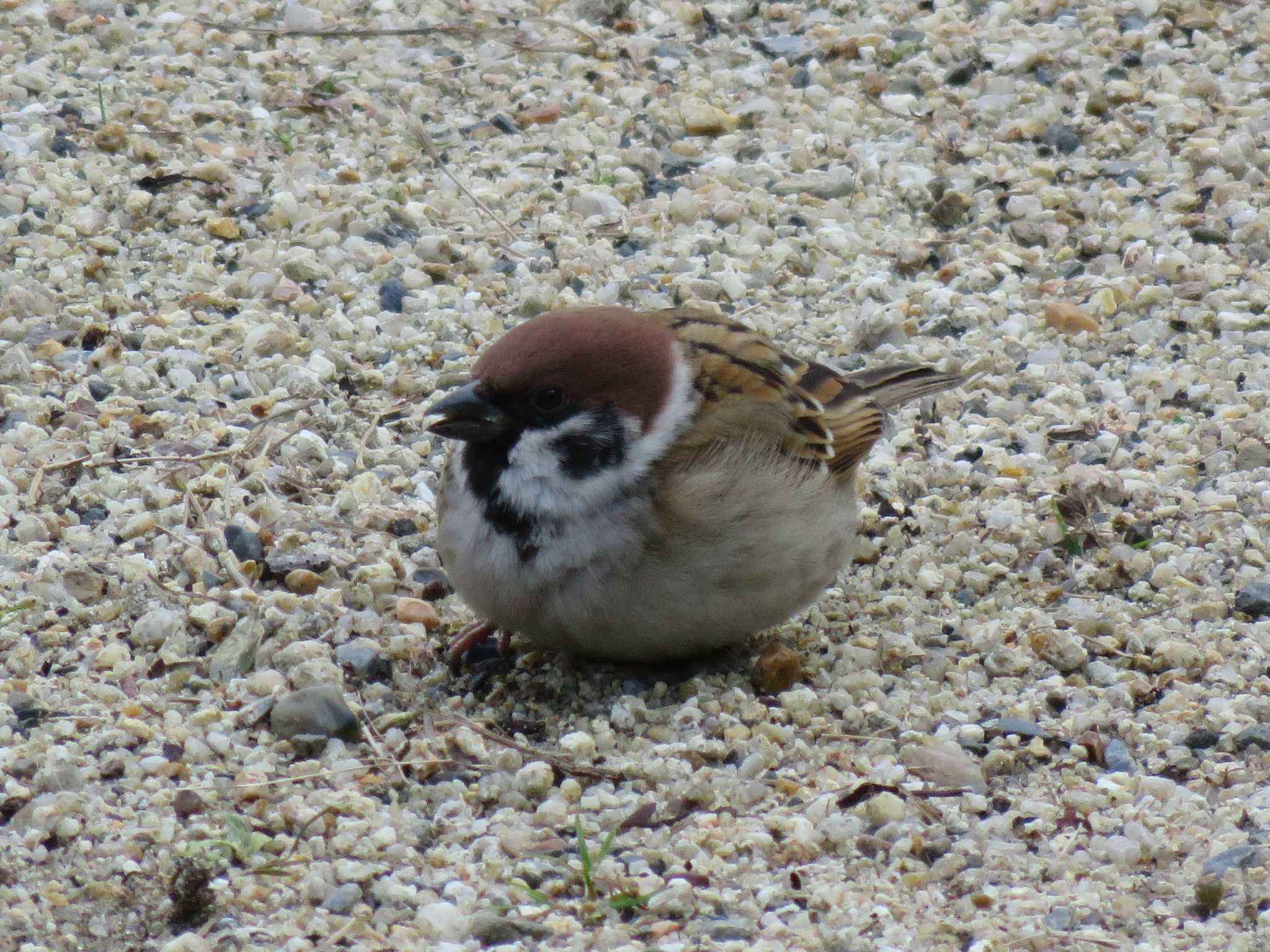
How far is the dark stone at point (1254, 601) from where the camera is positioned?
12.5 feet

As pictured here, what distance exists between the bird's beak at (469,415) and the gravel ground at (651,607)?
0.55 meters

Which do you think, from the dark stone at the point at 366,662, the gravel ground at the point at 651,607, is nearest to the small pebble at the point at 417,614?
the gravel ground at the point at 651,607

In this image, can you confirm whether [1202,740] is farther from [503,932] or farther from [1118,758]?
[503,932]

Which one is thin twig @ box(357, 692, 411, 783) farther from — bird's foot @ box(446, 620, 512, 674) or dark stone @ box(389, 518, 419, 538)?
dark stone @ box(389, 518, 419, 538)

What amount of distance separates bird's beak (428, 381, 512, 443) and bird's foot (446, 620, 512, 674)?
0.47m

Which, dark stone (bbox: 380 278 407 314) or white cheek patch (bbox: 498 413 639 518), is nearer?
white cheek patch (bbox: 498 413 639 518)

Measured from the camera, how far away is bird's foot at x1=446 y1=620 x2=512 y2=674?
373 centimetres

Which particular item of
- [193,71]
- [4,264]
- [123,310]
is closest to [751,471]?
[123,310]

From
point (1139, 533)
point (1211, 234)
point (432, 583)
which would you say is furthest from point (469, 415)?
point (1211, 234)

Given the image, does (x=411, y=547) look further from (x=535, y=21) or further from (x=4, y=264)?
(x=535, y=21)

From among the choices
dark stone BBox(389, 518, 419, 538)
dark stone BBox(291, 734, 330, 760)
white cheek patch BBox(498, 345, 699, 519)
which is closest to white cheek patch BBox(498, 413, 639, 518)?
white cheek patch BBox(498, 345, 699, 519)

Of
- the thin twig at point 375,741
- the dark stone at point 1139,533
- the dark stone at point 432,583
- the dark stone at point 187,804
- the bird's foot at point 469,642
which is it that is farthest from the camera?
the dark stone at point 1139,533

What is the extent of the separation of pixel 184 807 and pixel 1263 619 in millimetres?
2224

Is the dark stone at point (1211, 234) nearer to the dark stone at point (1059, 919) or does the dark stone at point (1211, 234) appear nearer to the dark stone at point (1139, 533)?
the dark stone at point (1139, 533)
